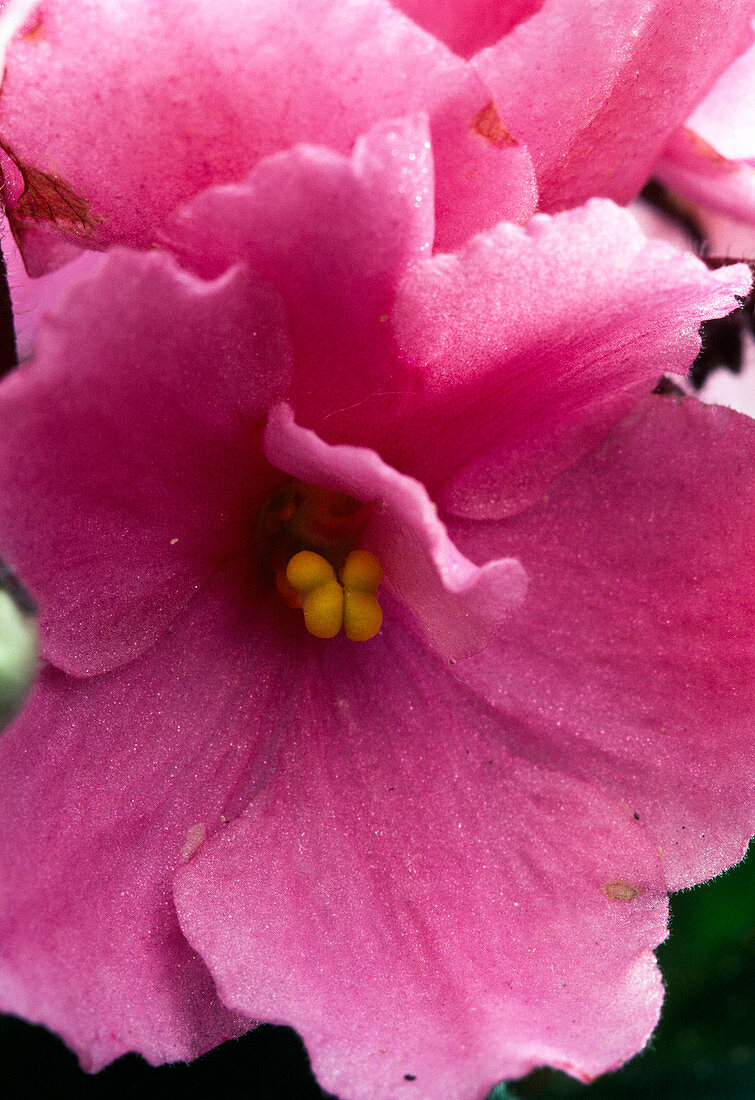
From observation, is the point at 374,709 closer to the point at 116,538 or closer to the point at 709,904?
the point at 116,538

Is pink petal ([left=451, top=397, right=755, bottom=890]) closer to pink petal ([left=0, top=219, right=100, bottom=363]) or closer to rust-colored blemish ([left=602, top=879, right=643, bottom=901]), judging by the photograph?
rust-colored blemish ([left=602, top=879, right=643, bottom=901])

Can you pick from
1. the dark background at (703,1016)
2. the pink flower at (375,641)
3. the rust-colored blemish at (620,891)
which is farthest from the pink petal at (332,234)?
the dark background at (703,1016)

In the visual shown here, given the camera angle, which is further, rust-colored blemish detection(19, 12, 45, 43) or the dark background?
the dark background

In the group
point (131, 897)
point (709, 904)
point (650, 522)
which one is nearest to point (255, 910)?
point (131, 897)

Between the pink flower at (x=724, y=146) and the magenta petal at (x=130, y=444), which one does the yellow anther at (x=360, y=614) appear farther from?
the pink flower at (x=724, y=146)

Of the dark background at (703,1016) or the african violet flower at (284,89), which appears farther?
the dark background at (703,1016)

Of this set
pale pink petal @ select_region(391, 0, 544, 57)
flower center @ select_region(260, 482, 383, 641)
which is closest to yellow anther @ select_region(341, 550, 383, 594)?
flower center @ select_region(260, 482, 383, 641)

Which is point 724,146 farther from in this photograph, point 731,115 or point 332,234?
point 332,234

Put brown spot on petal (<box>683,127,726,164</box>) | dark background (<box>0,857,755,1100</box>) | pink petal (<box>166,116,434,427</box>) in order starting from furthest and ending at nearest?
1. dark background (<box>0,857,755,1100</box>)
2. brown spot on petal (<box>683,127,726,164</box>)
3. pink petal (<box>166,116,434,427</box>)
